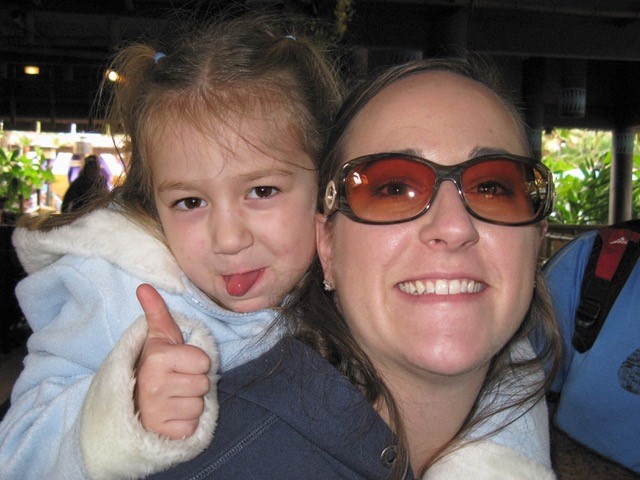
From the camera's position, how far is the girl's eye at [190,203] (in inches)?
72.0

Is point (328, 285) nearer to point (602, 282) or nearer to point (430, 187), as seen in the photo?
point (430, 187)

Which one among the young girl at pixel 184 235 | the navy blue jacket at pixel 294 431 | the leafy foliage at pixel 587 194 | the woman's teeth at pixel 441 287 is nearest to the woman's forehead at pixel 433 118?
the woman's teeth at pixel 441 287

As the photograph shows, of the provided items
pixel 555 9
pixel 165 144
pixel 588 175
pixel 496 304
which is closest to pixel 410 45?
pixel 555 9

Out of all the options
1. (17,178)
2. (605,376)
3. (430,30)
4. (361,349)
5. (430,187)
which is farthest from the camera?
(17,178)

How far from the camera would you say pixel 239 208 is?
1779 millimetres

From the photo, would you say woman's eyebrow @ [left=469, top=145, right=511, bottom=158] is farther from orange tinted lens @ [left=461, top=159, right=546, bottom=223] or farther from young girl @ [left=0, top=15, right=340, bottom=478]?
young girl @ [left=0, top=15, right=340, bottom=478]

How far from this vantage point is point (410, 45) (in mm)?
6273

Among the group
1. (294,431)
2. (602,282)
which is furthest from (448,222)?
(602,282)

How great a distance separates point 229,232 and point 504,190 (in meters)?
0.78

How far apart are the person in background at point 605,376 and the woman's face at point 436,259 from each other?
2.77 feet

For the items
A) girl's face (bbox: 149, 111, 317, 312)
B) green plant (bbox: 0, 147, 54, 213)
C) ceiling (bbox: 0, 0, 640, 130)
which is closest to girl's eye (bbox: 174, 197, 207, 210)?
girl's face (bbox: 149, 111, 317, 312)

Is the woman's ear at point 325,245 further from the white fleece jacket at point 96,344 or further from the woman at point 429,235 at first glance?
the white fleece jacket at point 96,344

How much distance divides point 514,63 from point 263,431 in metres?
10.5

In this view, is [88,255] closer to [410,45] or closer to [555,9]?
[410,45]
